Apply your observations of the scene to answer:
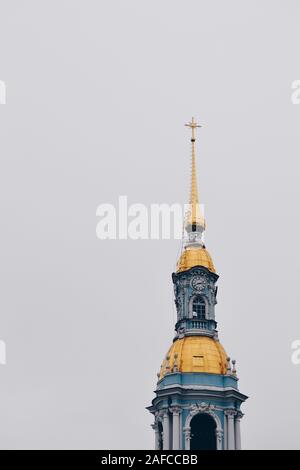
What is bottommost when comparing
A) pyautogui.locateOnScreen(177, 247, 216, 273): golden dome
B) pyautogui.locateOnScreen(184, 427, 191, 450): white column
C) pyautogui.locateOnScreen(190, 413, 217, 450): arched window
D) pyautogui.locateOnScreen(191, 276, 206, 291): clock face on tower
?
pyautogui.locateOnScreen(184, 427, 191, 450): white column

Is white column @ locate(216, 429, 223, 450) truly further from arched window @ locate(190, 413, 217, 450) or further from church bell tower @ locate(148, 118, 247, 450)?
arched window @ locate(190, 413, 217, 450)

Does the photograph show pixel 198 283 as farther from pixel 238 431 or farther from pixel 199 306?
pixel 238 431

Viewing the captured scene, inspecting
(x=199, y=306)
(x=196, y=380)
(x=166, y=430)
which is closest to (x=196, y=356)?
(x=196, y=380)

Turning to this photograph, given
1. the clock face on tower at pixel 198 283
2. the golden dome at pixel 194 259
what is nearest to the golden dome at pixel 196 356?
the clock face on tower at pixel 198 283

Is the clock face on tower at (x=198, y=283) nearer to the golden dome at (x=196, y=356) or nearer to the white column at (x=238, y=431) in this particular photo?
the golden dome at (x=196, y=356)

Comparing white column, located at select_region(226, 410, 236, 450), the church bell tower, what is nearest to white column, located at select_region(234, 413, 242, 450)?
the church bell tower

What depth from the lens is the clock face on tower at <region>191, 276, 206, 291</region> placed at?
358ft

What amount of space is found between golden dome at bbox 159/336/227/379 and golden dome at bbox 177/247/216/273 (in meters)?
8.95

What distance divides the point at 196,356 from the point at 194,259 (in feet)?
41.9

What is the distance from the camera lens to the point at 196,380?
101562 millimetres

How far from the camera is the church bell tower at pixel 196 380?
100m
